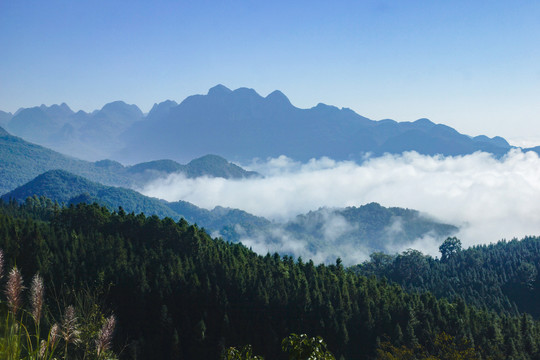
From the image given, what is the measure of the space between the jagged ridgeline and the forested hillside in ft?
166

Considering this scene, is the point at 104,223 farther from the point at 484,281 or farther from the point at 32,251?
the point at 484,281

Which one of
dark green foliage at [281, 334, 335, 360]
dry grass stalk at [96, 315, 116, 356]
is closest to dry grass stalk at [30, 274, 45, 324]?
dry grass stalk at [96, 315, 116, 356]

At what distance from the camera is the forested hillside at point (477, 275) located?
456 feet

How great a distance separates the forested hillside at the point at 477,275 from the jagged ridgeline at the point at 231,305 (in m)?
50.6

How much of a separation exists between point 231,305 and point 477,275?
365 feet

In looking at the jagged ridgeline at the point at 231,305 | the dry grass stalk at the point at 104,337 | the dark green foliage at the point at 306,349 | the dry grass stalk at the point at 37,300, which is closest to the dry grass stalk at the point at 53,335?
the dry grass stalk at the point at 37,300

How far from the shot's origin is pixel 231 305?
80625 millimetres

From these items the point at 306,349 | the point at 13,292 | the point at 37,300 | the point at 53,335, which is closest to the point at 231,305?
the point at 306,349

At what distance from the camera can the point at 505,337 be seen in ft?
272

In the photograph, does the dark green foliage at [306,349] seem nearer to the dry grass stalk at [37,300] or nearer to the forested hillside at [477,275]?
the dry grass stalk at [37,300]

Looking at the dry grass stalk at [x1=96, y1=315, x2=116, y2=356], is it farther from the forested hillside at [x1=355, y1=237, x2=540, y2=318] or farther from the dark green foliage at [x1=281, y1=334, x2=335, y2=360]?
the forested hillside at [x1=355, y1=237, x2=540, y2=318]

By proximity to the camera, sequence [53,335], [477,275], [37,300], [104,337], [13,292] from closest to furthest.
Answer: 1. [13,292]
2. [37,300]
3. [53,335]
4. [104,337]
5. [477,275]

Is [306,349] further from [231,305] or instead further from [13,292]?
[231,305]

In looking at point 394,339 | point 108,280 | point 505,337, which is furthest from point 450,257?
point 108,280
